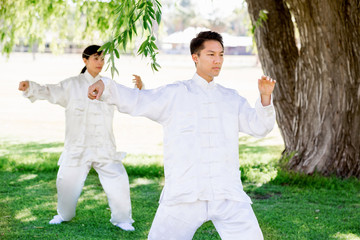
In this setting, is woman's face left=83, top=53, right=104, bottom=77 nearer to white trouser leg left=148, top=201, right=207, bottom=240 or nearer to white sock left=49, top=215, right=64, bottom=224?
white sock left=49, top=215, right=64, bottom=224

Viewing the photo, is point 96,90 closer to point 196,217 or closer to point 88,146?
point 196,217

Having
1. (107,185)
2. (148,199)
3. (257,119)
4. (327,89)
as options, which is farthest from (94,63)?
(327,89)

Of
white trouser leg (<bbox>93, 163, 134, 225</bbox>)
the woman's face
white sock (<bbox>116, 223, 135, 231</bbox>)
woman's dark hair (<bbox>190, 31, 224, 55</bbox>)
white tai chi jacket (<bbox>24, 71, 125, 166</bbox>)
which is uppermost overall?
woman's dark hair (<bbox>190, 31, 224, 55</bbox>)

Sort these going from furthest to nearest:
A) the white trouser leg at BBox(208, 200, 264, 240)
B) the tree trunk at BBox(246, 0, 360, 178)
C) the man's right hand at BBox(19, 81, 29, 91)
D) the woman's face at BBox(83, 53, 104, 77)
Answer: the tree trunk at BBox(246, 0, 360, 178) → the woman's face at BBox(83, 53, 104, 77) → the man's right hand at BBox(19, 81, 29, 91) → the white trouser leg at BBox(208, 200, 264, 240)

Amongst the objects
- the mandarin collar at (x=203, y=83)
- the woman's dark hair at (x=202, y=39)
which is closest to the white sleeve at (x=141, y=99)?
the mandarin collar at (x=203, y=83)

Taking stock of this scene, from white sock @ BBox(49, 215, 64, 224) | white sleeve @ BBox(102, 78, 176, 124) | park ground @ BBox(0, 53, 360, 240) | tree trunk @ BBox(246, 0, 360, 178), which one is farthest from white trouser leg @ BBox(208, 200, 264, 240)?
tree trunk @ BBox(246, 0, 360, 178)

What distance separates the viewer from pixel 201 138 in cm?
349

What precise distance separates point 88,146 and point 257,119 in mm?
2284

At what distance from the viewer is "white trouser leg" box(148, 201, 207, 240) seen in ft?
11.1

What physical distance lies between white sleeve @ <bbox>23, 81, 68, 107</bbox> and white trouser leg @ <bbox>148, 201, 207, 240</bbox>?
2.09m

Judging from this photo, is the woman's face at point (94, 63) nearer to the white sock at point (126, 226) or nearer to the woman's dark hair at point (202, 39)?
the white sock at point (126, 226)

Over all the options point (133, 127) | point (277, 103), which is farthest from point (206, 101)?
point (133, 127)

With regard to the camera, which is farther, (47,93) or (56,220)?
(56,220)

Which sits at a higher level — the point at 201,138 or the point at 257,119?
the point at 257,119
